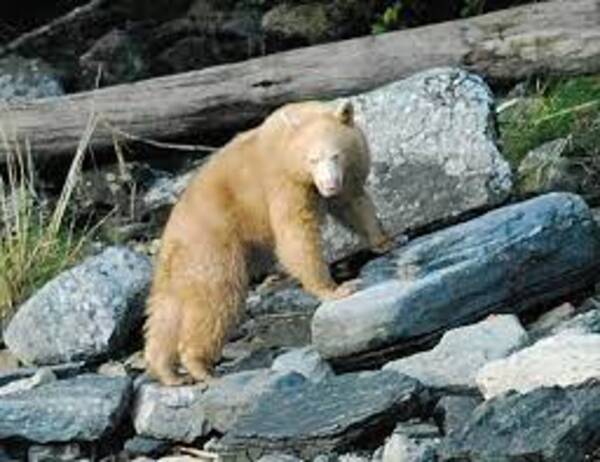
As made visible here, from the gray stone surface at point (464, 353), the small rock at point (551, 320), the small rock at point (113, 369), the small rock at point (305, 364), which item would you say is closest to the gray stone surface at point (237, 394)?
the small rock at point (305, 364)

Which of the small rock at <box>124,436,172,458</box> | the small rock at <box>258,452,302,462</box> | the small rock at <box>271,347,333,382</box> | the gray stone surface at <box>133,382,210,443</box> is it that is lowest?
the small rock at <box>124,436,172,458</box>

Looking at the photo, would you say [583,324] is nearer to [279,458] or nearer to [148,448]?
[279,458]

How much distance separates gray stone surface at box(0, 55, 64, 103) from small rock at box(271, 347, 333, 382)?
4.61 metres

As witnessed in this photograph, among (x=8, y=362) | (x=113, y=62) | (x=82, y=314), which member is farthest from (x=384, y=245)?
(x=113, y=62)

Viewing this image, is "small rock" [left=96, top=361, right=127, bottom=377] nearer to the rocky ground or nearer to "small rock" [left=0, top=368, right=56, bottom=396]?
the rocky ground

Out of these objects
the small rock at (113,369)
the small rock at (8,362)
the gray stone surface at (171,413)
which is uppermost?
the gray stone surface at (171,413)

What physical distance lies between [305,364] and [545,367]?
131 cm

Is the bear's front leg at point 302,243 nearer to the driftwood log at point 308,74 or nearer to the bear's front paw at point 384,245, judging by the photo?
the bear's front paw at point 384,245

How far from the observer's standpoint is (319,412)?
5805mm

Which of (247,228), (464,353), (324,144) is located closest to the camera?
(464,353)

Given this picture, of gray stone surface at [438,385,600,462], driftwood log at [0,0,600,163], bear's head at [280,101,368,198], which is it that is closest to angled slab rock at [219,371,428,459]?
gray stone surface at [438,385,600,462]

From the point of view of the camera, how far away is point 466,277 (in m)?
6.55

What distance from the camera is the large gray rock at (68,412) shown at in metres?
6.54

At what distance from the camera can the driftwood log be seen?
954 cm
